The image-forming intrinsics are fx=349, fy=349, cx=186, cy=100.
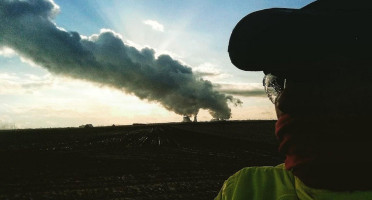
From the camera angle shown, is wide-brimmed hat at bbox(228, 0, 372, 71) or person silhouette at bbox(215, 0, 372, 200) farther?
wide-brimmed hat at bbox(228, 0, 372, 71)

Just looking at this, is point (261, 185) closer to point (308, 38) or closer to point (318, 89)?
point (318, 89)

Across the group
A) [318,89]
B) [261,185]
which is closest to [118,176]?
[261,185]

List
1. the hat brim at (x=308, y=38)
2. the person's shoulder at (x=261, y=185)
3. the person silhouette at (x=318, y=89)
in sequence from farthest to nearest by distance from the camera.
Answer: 1. the person's shoulder at (x=261, y=185)
2. the hat brim at (x=308, y=38)
3. the person silhouette at (x=318, y=89)

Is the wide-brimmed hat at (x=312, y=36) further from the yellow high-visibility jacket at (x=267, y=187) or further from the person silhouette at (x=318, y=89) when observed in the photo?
the yellow high-visibility jacket at (x=267, y=187)

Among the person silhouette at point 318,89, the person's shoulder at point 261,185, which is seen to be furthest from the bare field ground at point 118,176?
the person silhouette at point 318,89

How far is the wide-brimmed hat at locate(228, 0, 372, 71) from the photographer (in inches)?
48.0

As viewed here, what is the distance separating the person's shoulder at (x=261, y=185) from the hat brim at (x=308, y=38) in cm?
45

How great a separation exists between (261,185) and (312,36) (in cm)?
62

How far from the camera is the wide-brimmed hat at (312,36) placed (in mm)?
1220

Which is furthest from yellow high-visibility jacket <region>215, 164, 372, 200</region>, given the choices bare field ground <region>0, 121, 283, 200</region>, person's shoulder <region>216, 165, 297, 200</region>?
bare field ground <region>0, 121, 283, 200</region>

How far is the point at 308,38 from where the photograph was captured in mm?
1248

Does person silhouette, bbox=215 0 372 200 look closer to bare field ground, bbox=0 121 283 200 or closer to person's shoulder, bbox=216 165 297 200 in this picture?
person's shoulder, bbox=216 165 297 200

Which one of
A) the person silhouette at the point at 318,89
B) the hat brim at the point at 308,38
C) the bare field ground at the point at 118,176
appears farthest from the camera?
the bare field ground at the point at 118,176

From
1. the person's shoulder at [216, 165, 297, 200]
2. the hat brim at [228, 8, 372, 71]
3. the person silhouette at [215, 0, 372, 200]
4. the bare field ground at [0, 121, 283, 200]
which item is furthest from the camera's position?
the bare field ground at [0, 121, 283, 200]
